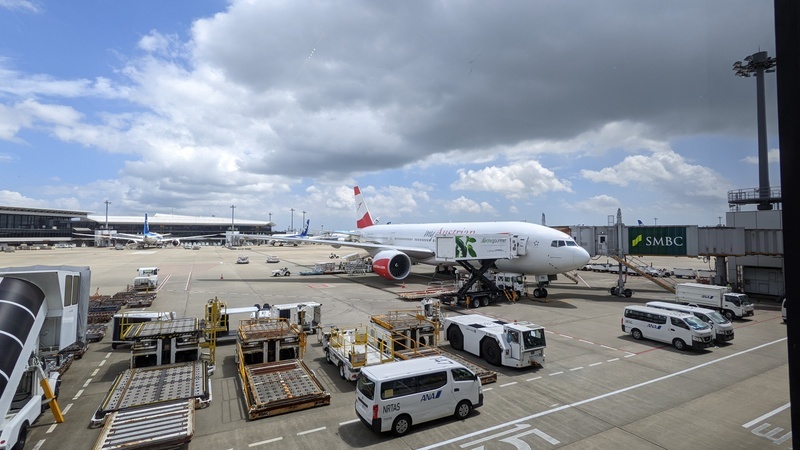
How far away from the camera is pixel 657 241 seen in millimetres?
34688

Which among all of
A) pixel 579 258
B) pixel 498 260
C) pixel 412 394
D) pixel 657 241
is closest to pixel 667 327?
pixel 579 258

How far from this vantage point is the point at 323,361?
17312 mm

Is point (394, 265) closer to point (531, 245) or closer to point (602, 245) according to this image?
point (531, 245)

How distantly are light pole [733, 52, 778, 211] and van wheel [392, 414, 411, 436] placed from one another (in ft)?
155

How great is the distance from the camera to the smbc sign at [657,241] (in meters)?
33.8

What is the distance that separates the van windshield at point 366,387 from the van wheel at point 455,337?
7931mm

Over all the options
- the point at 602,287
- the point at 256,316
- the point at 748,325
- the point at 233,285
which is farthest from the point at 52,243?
the point at 748,325

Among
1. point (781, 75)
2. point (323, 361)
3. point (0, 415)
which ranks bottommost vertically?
point (323, 361)

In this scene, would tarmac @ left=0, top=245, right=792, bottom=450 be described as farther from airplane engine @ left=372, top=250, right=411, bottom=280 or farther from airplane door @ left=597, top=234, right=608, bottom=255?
airplane engine @ left=372, top=250, right=411, bottom=280

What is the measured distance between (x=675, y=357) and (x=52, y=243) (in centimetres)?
18454

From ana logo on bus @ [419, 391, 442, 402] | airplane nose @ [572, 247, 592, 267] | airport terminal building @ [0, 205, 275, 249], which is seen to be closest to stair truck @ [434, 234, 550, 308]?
airplane nose @ [572, 247, 592, 267]

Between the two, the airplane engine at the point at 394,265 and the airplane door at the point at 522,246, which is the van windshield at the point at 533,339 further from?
the airplane engine at the point at 394,265

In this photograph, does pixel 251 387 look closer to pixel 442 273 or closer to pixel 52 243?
pixel 442 273

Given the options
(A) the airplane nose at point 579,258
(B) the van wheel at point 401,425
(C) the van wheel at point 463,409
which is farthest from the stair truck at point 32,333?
(A) the airplane nose at point 579,258
